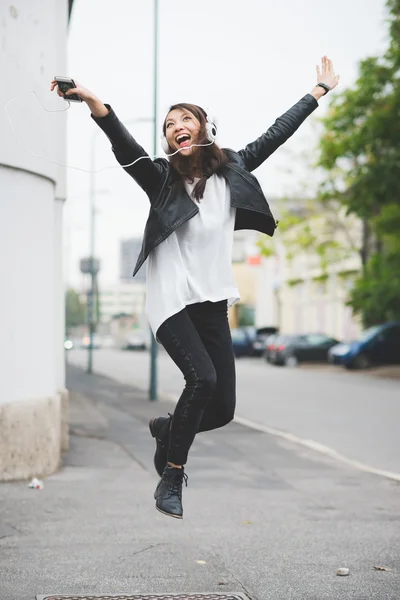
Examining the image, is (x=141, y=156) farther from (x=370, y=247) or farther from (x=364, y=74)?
(x=370, y=247)

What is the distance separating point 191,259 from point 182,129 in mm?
631

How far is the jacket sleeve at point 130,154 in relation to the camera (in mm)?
4427

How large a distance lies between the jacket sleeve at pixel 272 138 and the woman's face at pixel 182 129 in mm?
456

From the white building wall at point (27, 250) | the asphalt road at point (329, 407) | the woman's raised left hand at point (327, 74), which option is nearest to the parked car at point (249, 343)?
the asphalt road at point (329, 407)

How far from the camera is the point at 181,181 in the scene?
4.80 m

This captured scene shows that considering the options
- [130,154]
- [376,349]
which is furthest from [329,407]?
[376,349]

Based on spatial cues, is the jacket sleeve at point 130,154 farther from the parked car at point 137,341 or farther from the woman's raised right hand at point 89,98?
the parked car at point 137,341

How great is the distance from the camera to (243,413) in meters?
17.4

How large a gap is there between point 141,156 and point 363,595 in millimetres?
2405

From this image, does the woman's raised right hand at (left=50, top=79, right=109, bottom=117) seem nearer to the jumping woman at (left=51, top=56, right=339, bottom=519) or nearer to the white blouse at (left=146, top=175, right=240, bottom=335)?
the jumping woman at (left=51, top=56, right=339, bottom=519)

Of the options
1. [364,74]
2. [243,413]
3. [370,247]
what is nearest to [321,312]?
[370,247]

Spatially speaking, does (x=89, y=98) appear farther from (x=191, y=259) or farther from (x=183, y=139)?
(x=191, y=259)

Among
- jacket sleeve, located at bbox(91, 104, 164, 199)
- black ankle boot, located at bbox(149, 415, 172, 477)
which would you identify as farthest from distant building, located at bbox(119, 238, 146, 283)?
jacket sleeve, located at bbox(91, 104, 164, 199)

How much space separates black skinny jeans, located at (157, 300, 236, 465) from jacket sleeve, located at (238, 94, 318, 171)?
0.83m
